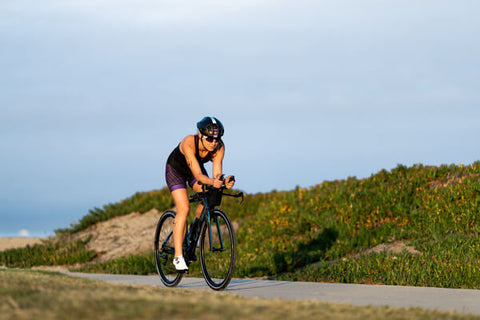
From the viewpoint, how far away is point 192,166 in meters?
8.05

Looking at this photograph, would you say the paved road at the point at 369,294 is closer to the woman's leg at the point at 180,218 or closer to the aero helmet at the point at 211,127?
the woman's leg at the point at 180,218

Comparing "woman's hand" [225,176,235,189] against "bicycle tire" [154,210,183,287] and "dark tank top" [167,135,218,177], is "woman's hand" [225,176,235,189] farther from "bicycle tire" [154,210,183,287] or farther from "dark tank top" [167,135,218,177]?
"bicycle tire" [154,210,183,287]

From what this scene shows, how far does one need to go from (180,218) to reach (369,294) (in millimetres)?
2906

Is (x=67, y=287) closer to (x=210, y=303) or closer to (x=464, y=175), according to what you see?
(x=210, y=303)

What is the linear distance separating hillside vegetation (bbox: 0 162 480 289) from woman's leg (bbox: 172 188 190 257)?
122 inches

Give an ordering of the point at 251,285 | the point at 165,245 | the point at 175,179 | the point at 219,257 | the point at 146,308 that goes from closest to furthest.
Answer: the point at 146,308 → the point at 175,179 → the point at 251,285 → the point at 165,245 → the point at 219,257

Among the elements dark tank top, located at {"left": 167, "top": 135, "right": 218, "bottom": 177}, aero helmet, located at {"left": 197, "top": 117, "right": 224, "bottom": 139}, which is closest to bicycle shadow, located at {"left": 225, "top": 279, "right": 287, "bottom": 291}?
dark tank top, located at {"left": 167, "top": 135, "right": 218, "bottom": 177}

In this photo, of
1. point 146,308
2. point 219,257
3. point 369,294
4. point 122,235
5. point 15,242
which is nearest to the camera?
point 146,308

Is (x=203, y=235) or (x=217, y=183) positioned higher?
(x=217, y=183)

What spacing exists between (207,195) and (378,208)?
7.57 metres

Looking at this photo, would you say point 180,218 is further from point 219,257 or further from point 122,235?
point 122,235

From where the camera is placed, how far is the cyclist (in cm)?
805

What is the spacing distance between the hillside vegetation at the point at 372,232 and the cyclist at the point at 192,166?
3176 mm

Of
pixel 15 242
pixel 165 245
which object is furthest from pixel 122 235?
pixel 165 245
